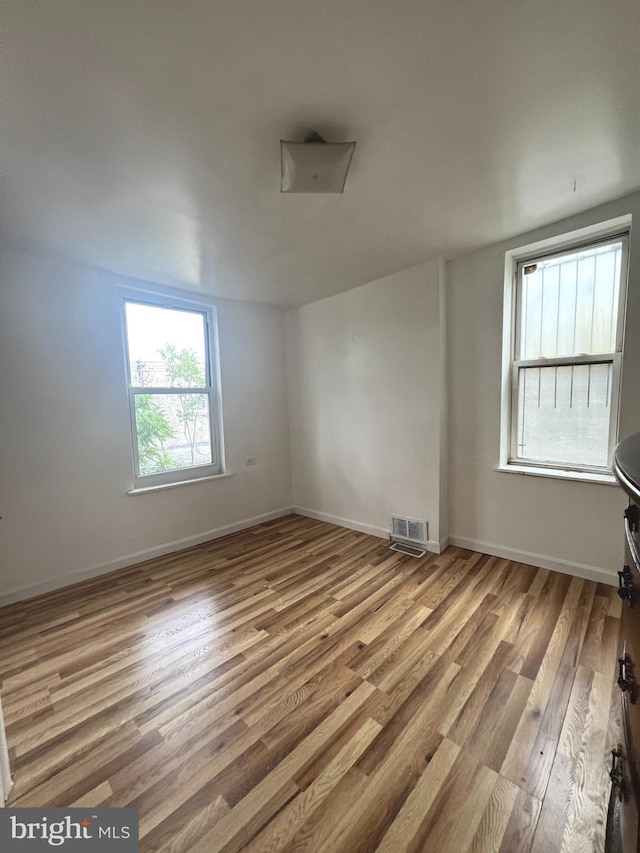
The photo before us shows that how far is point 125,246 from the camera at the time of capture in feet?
7.54

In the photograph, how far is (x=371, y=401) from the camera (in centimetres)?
326

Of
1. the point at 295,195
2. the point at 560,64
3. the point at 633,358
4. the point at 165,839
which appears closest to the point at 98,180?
the point at 295,195

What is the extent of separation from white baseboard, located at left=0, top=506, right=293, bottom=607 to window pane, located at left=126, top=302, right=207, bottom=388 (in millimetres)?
1555

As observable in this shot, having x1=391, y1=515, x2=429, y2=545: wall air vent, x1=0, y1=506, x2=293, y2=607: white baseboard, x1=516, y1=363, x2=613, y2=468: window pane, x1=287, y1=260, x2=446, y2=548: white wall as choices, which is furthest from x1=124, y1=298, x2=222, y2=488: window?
x1=516, y1=363, x2=613, y2=468: window pane

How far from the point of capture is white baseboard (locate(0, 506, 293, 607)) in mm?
2392

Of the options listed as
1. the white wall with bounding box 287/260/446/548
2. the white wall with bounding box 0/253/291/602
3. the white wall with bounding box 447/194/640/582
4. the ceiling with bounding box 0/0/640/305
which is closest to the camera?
the ceiling with bounding box 0/0/640/305

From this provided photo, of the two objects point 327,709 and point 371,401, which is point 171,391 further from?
point 327,709

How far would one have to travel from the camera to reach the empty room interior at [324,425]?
1.05 meters

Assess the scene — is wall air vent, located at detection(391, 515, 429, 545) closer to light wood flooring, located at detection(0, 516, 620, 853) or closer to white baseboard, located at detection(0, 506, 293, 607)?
light wood flooring, located at detection(0, 516, 620, 853)

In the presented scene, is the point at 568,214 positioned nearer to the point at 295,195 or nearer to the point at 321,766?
the point at 295,195

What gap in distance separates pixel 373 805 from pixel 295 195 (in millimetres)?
2684

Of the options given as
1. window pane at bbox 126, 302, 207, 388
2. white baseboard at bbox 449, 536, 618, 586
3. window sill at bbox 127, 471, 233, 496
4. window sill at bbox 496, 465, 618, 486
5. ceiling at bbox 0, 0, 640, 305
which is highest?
ceiling at bbox 0, 0, 640, 305

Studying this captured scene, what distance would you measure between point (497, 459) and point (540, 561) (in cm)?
85

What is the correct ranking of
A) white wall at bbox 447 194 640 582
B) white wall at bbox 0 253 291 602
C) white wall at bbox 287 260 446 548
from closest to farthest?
white wall at bbox 447 194 640 582
white wall at bbox 0 253 291 602
white wall at bbox 287 260 446 548
